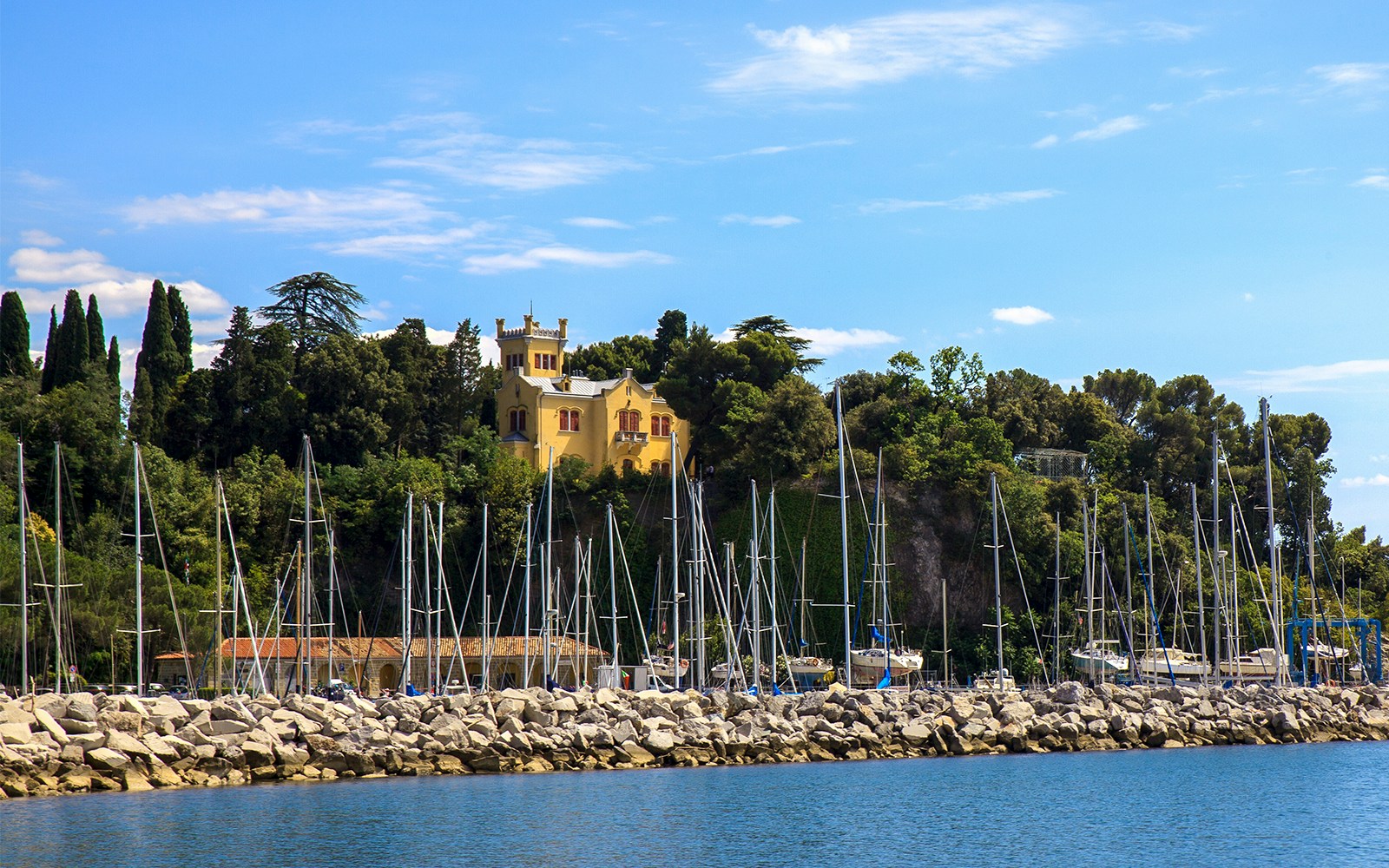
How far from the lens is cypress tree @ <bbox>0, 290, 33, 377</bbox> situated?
69.3m

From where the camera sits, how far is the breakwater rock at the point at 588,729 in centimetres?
3562

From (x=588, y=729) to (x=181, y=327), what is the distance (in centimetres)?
4034

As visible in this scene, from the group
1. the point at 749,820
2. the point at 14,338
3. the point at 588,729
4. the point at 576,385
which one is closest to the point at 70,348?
the point at 14,338

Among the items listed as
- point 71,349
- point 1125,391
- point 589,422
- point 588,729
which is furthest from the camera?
point 1125,391

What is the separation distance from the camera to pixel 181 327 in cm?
7312

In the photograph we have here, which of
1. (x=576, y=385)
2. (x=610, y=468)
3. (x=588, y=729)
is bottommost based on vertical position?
(x=588, y=729)

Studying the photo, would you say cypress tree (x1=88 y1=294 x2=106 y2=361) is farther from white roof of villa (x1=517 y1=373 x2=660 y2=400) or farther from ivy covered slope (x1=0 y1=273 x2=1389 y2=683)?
white roof of villa (x1=517 y1=373 x2=660 y2=400)

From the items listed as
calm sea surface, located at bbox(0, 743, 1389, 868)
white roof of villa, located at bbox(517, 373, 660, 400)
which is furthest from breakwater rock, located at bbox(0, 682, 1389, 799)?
white roof of villa, located at bbox(517, 373, 660, 400)

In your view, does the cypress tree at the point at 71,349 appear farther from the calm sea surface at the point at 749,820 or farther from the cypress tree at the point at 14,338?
the calm sea surface at the point at 749,820

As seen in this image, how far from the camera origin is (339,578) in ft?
210

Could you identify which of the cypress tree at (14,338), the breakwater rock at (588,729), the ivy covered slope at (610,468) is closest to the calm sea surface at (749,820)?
the breakwater rock at (588,729)

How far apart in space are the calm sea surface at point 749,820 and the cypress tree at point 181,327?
4007 centimetres

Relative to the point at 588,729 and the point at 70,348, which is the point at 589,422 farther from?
the point at 588,729

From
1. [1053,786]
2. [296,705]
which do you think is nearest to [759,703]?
[1053,786]
